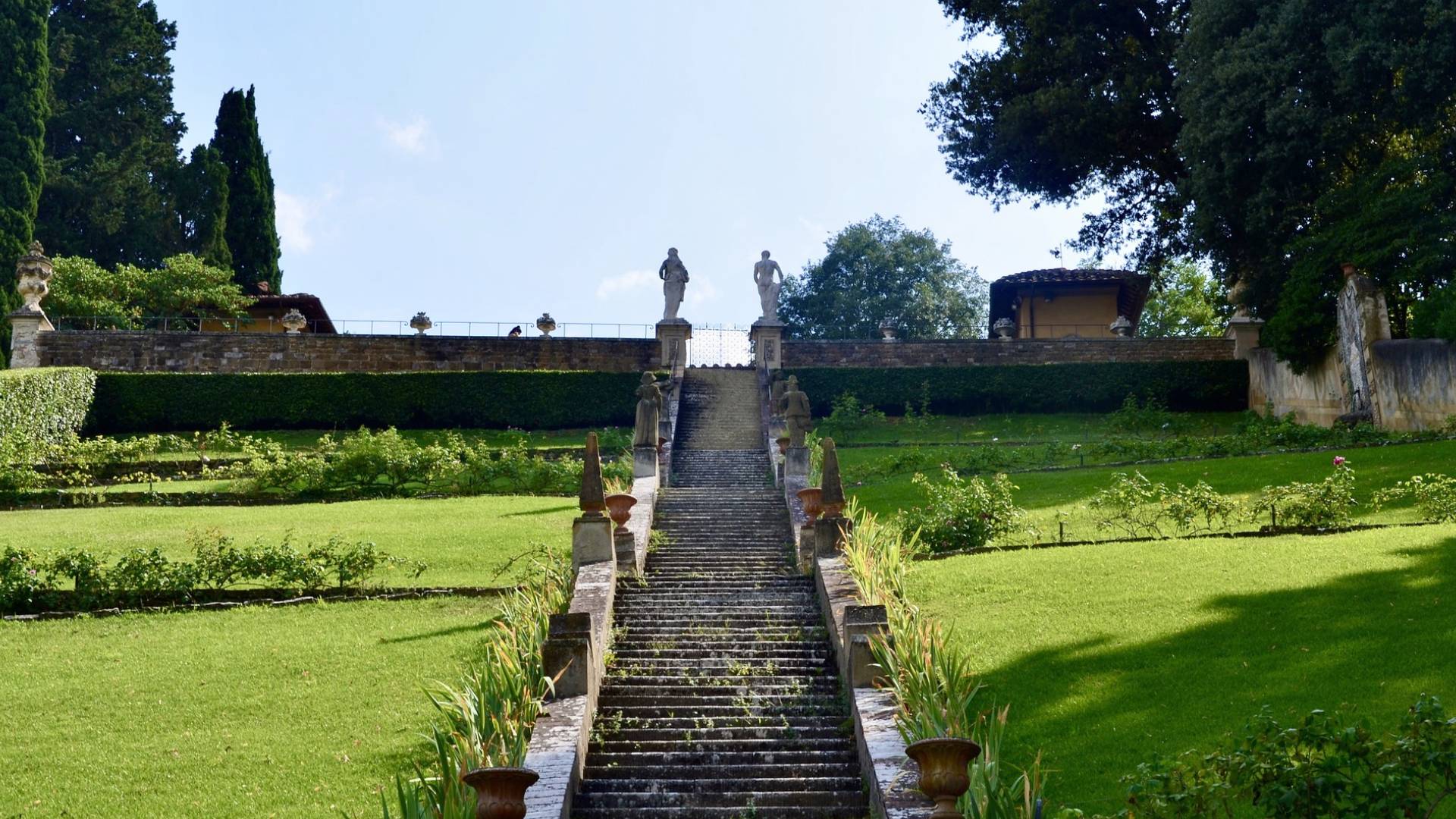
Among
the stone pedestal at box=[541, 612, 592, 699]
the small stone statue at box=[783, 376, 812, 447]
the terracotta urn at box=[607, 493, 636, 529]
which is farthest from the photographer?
the small stone statue at box=[783, 376, 812, 447]

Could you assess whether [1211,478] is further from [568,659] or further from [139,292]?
[139,292]

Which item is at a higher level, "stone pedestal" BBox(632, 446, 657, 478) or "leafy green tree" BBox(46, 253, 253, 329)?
"leafy green tree" BBox(46, 253, 253, 329)

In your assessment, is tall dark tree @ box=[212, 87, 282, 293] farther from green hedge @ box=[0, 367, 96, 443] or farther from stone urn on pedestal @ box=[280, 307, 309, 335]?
→ green hedge @ box=[0, 367, 96, 443]

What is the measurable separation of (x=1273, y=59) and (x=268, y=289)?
30.8 metres

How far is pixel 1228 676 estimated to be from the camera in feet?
32.7

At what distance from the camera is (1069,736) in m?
9.18

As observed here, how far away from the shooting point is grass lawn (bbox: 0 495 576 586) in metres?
16.5

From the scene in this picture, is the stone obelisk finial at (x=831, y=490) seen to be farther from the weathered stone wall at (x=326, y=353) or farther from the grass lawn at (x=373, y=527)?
the weathered stone wall at (x=326, y=353)

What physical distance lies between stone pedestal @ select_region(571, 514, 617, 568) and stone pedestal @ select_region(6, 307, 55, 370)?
79.0 feet

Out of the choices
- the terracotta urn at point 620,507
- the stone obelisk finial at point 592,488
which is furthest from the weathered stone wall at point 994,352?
the stone obelisk finial at point 592,488

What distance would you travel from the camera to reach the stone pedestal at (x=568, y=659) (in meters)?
10.5

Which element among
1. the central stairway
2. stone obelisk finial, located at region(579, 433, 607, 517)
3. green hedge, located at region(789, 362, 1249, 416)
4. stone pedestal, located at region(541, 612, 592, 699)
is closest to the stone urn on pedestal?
green hedge, located at region(789, 362, 1249, 416)

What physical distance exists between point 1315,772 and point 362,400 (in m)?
27.7

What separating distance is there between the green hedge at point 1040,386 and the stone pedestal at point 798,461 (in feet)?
40.1
